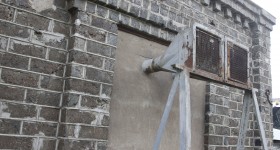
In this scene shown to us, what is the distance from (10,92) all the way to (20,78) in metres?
0.16

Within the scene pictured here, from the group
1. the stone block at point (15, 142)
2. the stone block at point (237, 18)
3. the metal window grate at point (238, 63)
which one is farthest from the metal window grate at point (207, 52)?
the stone block at point (237, 18)

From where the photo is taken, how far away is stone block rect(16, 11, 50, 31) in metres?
2.84

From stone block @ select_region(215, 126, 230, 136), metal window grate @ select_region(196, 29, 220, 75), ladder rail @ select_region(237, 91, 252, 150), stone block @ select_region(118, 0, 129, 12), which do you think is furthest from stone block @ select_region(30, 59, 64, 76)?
stone block @ select_region(215, 126, 230, 136)

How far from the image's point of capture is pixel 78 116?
2.95 meters

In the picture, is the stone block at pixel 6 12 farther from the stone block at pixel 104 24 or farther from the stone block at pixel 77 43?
the stone block at pixel 104 24

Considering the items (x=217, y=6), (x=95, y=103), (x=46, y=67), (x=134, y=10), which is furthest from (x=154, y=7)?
(x=46, y=67)

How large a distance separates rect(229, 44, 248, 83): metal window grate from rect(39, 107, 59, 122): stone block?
2004 mm

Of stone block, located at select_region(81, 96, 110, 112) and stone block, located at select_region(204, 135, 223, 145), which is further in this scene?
stone block, located at select_region(204, 135, 223, 145)

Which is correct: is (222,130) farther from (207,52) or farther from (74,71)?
(74,71)

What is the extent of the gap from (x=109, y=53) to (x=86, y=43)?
0.31m

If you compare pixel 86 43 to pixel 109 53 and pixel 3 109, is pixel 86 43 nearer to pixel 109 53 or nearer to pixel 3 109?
pixel 109 53

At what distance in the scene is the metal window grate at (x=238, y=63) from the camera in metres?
3.49

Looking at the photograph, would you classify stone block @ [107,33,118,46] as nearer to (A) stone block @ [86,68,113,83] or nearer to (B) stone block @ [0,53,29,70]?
(A) stone block @ [86,68,113,83]

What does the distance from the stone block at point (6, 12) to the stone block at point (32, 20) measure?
0.06 meters
